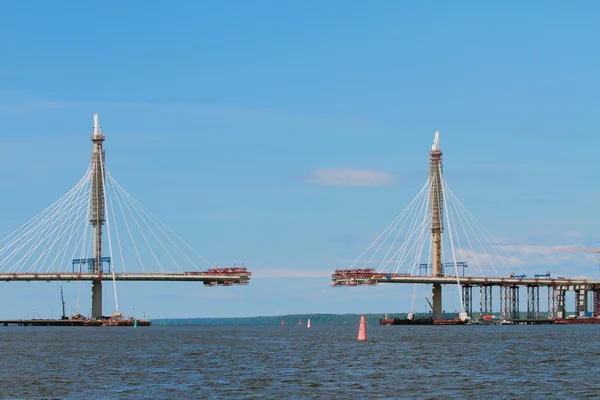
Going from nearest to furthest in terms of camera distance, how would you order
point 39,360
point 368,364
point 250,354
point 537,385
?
1. point 537,385
2. point 368,364
3. point 39,360
4. point 250,354

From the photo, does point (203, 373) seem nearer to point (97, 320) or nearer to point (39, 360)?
point (39, 360)

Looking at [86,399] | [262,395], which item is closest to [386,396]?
[262,395]

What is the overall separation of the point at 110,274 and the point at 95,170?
20840 mm

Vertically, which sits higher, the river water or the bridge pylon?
the bridge pylon

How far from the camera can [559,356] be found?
79.8 metres

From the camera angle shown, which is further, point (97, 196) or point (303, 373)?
point (97, 196)

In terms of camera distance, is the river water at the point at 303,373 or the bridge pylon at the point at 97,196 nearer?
the river water at the point at 303,373

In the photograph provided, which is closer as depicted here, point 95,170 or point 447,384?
point 447,384

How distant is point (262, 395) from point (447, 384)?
10.8 m

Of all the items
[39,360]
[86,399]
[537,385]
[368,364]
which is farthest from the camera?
[39,360]

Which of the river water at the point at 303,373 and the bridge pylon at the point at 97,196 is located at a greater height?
the bridge pylon at the point at 97,196

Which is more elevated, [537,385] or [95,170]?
[95,170]

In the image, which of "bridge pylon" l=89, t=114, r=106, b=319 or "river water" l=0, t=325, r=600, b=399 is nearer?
"river water" l=0, t=325, r=600, b=399

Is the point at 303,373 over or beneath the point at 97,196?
beneath
